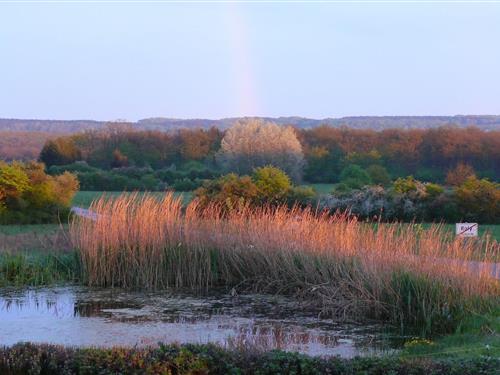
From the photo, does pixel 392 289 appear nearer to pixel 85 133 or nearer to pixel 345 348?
pixel 345 348

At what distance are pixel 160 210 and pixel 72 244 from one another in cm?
169

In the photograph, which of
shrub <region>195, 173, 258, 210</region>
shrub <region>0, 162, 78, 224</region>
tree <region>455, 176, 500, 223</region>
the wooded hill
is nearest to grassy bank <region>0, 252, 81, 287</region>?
shrub <region>195, 173, 258, 210</region>

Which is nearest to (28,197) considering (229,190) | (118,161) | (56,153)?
(229,190)

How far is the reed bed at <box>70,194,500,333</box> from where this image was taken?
10.7 metres

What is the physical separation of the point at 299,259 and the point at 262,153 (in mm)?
27403

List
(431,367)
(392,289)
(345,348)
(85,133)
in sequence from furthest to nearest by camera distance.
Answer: (85,133)
(392,289)
(345,348)
(431,367)

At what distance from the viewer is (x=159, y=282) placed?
13.7 m

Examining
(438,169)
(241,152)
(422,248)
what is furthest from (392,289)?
(438,169)

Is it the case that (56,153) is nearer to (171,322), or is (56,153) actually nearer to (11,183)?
(11,183)

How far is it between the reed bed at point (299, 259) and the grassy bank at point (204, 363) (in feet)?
13.0

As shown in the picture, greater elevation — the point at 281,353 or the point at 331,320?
the point at 281,353

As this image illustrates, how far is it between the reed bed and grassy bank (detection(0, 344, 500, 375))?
396 cm

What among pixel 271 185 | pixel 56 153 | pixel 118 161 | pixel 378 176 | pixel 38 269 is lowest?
pixel 118 161

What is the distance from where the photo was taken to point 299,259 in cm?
1267
